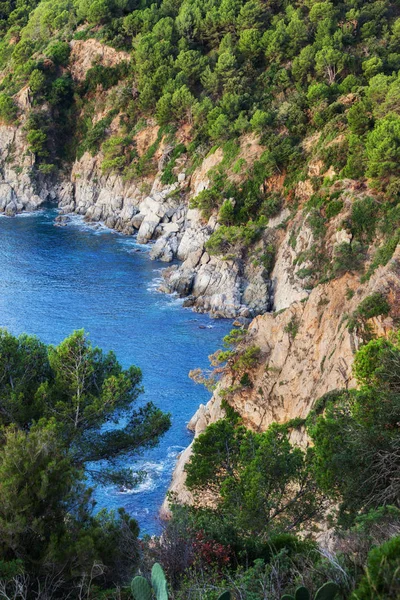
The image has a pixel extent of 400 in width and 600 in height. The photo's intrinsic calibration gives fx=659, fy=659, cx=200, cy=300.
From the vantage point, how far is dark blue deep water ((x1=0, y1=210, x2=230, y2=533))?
134ft

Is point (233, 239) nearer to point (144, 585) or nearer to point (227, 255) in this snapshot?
point (227, 255)

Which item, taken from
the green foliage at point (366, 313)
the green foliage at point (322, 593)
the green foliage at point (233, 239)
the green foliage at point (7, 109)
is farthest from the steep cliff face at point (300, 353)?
the green foliage at point (7, 109)

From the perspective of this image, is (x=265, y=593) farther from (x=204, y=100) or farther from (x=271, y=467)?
(x=204, y=100)

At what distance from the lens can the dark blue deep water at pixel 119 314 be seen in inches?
1612

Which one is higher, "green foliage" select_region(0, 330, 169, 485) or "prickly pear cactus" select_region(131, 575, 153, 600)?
"prickly pear cactus" select_region(131, 575, 153, 600)

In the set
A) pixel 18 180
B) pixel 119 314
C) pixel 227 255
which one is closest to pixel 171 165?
pixel 227 255

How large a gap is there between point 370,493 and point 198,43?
83.1 m

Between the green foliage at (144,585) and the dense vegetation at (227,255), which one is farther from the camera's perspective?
the dense vegetation at (227,255)

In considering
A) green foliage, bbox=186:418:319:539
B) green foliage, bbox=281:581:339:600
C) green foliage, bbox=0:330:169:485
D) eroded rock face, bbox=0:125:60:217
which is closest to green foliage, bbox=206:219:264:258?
eroded rock face, bbox=0:125:60:217

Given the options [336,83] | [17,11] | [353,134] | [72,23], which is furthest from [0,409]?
[17,11]

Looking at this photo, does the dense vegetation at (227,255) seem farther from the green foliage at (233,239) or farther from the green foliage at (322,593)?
the green foliage at (322,593)

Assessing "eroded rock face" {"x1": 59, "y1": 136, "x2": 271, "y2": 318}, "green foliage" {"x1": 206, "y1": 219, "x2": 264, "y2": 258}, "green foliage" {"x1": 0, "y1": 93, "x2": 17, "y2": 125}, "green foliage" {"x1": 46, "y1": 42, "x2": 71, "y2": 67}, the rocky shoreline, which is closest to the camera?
"eroded rock face" {"x1": 59, "y1": 136, "x2": 271, "y2": 318}

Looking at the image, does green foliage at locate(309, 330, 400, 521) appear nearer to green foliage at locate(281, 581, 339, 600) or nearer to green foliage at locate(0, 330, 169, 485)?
green foliage at locate(281, 581, 339, 600)

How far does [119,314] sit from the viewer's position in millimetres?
60500
